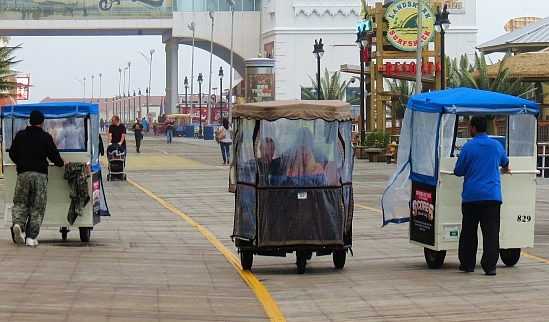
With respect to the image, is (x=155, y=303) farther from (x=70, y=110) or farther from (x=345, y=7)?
(x=345, y=7)

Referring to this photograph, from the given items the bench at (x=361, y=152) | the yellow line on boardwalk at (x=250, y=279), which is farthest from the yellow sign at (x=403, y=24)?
the yellow line on boardwalk at (x=250, y=279)

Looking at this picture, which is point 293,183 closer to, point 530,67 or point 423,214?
point 423,214

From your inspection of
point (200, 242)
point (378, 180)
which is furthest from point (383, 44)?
point (200, 242)

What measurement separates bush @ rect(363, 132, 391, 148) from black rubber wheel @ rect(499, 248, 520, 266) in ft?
104

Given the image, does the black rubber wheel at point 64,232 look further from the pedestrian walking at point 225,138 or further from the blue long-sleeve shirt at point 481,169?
the pedestrian walking at point 225,138

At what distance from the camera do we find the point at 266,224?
41.0 feet

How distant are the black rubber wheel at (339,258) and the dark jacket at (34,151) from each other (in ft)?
13.2

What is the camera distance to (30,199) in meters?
14.9

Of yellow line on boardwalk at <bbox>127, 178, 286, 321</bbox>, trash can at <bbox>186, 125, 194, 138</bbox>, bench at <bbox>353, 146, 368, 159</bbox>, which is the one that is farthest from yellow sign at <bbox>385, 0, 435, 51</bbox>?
trash can at <bbox>186, 125, 194, 138</bbox>

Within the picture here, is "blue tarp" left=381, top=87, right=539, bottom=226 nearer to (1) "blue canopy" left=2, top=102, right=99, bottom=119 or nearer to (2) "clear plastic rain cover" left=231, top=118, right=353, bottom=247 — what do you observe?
(2) "clear plastic rain cover" left=231, top=118, right=353, bottom=247

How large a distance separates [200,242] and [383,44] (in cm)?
3352

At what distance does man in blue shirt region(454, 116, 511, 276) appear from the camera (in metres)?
12.2

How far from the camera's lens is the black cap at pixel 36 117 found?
14.9m

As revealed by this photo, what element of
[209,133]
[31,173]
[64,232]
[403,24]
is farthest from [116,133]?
[209,133]
